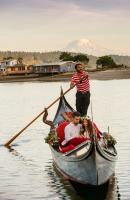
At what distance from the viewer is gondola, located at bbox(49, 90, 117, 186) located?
13.8 meters

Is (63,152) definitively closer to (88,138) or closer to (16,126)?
(88,138)

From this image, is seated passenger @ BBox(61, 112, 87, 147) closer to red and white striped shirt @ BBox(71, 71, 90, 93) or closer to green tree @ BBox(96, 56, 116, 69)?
red and white striped shirt @ BBox(71, 71, 90, 93)

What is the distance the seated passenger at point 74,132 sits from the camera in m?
15.3

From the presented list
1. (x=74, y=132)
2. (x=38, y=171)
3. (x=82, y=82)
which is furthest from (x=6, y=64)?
(x=74, y=132)

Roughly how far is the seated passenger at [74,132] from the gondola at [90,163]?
40 centimetres

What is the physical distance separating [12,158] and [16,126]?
1314 cm

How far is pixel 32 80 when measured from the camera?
141 m

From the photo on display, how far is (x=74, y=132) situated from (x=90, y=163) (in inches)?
66.3

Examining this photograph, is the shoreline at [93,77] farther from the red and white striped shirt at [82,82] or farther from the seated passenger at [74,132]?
the seated passenger at [74,132]

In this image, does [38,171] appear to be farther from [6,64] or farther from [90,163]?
[6,64]

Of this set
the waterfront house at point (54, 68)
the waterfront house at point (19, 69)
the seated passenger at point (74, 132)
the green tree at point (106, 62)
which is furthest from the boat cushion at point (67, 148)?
the green tree at point (106, 62)

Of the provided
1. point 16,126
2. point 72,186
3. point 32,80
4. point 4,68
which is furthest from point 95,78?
point 72,186

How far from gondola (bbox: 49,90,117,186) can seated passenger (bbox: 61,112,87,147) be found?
40cm

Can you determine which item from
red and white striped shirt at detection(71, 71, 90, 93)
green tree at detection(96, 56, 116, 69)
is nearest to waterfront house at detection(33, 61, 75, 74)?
green tree at detection(96, 56, 116, 69)
